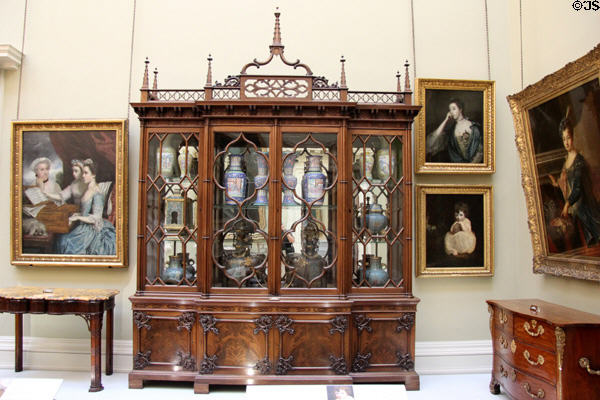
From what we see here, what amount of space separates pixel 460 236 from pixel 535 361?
5.59 ft

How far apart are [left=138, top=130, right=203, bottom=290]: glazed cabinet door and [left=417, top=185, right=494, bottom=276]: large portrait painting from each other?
252 cm

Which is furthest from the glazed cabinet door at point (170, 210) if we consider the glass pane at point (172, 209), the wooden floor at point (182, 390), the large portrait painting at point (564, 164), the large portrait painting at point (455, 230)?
the large portrait painting at point (564, 164)

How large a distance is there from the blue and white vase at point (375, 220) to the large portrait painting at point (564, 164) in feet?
4.83

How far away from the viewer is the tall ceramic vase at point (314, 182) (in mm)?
4129

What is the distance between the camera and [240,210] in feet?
13.4

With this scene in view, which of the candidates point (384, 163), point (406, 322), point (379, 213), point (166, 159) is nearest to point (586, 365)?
point (406, 322)

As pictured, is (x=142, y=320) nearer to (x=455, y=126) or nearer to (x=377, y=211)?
(x=377, y=211)

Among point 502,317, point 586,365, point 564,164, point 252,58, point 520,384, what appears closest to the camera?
point 586,365

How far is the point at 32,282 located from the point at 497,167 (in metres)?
5.60

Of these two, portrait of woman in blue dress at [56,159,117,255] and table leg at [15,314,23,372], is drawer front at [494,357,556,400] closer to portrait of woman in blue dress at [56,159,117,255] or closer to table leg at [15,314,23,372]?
portrait of woman in blue dress at [56,159,117,255]

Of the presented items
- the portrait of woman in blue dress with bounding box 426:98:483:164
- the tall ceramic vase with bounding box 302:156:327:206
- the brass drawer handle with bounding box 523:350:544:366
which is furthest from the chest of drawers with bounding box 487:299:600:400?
the tall ceramic vase with bounding box 302:156:327:206

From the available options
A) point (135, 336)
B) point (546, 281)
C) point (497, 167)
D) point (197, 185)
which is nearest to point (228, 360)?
point (135, 336)

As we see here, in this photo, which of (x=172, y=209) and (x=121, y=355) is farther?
(x=121, y=355)

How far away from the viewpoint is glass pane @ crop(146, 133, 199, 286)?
417cm
